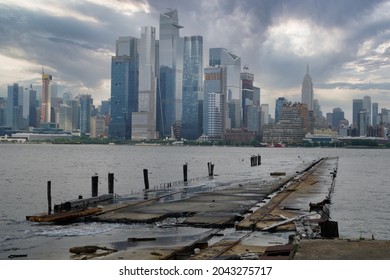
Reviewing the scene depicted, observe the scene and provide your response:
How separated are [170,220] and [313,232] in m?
8.76

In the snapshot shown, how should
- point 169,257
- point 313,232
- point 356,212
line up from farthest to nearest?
1. point 356,212
2. point 313,232
3. point 169,257

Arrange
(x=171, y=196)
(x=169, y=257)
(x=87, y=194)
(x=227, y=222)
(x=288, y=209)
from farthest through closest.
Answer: (x=87, y=194), (x=171, y=196), (x=288, y=209), (x=227, y=222), (x=169, y=257)

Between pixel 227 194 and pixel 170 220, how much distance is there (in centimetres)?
1411

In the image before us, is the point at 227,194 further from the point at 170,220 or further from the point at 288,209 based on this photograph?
the point at 170,220

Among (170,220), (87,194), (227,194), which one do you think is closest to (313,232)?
(170,220)

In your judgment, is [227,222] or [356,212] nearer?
[227,222]

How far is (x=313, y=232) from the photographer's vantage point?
2091cm

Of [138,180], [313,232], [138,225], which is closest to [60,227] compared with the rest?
[138,225]

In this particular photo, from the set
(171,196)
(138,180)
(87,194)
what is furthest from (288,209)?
(138,180)
